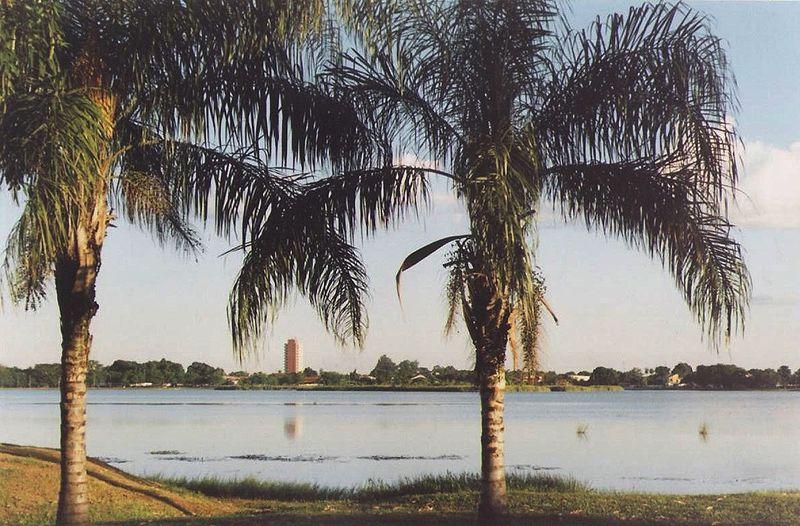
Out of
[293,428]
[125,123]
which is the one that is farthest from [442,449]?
[125,123]

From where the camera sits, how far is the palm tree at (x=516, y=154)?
10734 millimetres

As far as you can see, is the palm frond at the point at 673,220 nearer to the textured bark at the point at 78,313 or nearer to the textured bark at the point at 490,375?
the textured bark at the point at 490,375

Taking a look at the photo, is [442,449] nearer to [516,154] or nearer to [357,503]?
[357,503]

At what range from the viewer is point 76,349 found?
10750mm

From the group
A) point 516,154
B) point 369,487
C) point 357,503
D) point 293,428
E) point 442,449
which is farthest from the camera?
point 293,428

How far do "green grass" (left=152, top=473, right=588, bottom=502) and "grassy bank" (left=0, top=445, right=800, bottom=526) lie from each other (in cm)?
2

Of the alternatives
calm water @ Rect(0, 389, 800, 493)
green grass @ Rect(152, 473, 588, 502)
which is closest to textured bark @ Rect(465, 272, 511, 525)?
green grass @ Rect(152, 473, 588, 502)

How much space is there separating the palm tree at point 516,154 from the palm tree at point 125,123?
673 millimetres

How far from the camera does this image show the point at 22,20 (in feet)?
31.1

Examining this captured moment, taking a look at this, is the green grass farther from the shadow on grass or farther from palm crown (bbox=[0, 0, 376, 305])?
palm crown (bbox=[0, 0, 376, 305])

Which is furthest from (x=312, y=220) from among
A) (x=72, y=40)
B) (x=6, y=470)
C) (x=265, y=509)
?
(x=6, y=470)

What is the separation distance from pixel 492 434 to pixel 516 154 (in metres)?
3.46

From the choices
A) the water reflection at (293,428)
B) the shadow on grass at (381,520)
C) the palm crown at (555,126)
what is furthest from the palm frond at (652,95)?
the water reflection at (293,428)

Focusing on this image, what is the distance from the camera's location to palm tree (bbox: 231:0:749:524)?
10734 mm
